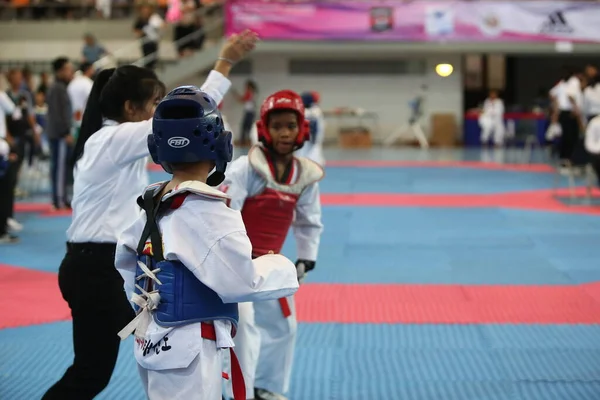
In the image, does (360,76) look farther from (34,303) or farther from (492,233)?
(34,303)

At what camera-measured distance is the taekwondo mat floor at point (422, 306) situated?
5184 millimetres

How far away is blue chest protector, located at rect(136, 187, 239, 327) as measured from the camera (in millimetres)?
2854

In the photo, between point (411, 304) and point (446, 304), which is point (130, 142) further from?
point (446, 304)

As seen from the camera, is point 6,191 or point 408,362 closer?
point 408,362

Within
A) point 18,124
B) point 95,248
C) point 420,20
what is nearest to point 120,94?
point 95,248

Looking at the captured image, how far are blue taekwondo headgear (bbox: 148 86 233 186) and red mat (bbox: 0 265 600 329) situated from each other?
387 centimetres

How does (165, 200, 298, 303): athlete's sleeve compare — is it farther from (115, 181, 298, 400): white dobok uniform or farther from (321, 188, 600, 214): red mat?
(321, 188, 600, 214): red mat

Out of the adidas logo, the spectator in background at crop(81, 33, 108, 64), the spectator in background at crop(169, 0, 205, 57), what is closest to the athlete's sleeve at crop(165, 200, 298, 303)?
the spectator in background at crop(81, 33, 108, 64)

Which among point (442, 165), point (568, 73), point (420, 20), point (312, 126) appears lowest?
point (442, 165)

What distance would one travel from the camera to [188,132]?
2.85 m

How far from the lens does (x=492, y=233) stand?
1054 cm

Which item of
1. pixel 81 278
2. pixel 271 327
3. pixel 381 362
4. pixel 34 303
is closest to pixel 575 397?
pixel 381 362

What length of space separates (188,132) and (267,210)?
1.79m

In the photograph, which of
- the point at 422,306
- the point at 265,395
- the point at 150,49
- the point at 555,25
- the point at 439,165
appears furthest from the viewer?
the point at 555,25
